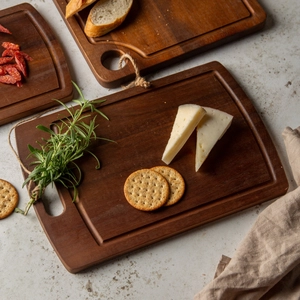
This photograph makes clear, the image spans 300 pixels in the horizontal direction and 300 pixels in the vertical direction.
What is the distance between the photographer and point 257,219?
1.80 m

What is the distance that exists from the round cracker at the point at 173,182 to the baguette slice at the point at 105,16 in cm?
68

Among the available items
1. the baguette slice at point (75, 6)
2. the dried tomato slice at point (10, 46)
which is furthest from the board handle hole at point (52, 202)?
the baguette slice at point (75, 6)

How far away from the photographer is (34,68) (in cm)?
211

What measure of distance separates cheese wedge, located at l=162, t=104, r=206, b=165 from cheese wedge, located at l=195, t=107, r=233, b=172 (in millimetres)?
33

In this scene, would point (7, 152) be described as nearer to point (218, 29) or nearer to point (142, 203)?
point (142, 203)

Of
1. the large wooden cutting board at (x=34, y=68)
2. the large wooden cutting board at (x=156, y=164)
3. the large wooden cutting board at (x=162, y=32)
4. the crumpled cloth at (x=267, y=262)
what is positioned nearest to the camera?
the crumpled cloth at (x=267, y=262)

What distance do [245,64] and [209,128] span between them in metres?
0.48

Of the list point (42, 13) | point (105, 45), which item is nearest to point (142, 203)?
point (105, 45)

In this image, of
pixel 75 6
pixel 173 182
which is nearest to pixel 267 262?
pixel 173 182

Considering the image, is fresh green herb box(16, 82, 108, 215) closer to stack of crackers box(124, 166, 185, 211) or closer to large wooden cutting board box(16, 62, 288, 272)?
large wooden cutting board box(16, 62, 288, 272)

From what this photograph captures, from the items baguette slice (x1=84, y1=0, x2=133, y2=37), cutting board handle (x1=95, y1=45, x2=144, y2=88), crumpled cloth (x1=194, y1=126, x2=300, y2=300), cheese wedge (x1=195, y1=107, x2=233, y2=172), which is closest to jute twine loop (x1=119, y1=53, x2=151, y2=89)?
cutting board handle (x1=95, y1=45, x2=144, y2=88)

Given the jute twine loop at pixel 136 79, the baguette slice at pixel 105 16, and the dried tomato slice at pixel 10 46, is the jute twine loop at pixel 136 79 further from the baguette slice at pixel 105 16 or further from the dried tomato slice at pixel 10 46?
the dried tomato slice at pixel 10 46

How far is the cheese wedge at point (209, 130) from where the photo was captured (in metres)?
1.92

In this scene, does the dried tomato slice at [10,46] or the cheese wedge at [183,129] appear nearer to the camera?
the cheese wedge at [183,129]
